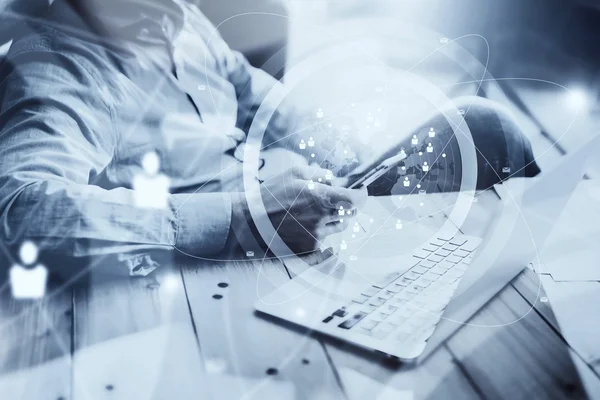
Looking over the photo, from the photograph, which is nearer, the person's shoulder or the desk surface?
the desk surface

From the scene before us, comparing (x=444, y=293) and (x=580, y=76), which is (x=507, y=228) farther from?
(x=580, y=76)

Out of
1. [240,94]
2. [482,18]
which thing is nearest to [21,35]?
[240,94]

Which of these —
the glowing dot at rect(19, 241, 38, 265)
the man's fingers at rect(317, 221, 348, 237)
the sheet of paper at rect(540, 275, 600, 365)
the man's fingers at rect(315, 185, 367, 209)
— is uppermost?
the sheet of paper at rect(540, 275, 600, 365)

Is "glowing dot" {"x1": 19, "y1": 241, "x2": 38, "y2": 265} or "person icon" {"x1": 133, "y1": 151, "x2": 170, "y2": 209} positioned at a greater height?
"person icon" {"x1": 133, "y1": 151, "x2": 170, "y2": 209}

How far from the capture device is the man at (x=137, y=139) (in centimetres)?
64

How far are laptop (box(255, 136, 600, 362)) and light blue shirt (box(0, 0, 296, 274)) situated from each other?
143mm

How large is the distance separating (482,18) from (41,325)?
0.68 m

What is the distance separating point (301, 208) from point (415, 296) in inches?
7.3

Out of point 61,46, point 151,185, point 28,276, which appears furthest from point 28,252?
point 61,46

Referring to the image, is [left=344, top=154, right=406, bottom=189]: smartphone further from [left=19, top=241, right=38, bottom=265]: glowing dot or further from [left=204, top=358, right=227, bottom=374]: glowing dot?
[left=19, top=241, right=38, bottom=265]: glowing dot

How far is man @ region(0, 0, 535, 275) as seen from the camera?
2.10 ft

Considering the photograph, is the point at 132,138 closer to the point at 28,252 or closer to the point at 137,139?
the point at 137,139

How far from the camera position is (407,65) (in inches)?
27.7

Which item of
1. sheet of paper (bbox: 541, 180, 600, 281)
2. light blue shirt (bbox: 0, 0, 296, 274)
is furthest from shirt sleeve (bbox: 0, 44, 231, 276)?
sheet of paper (bbox: 541, 180, 600, 281)
